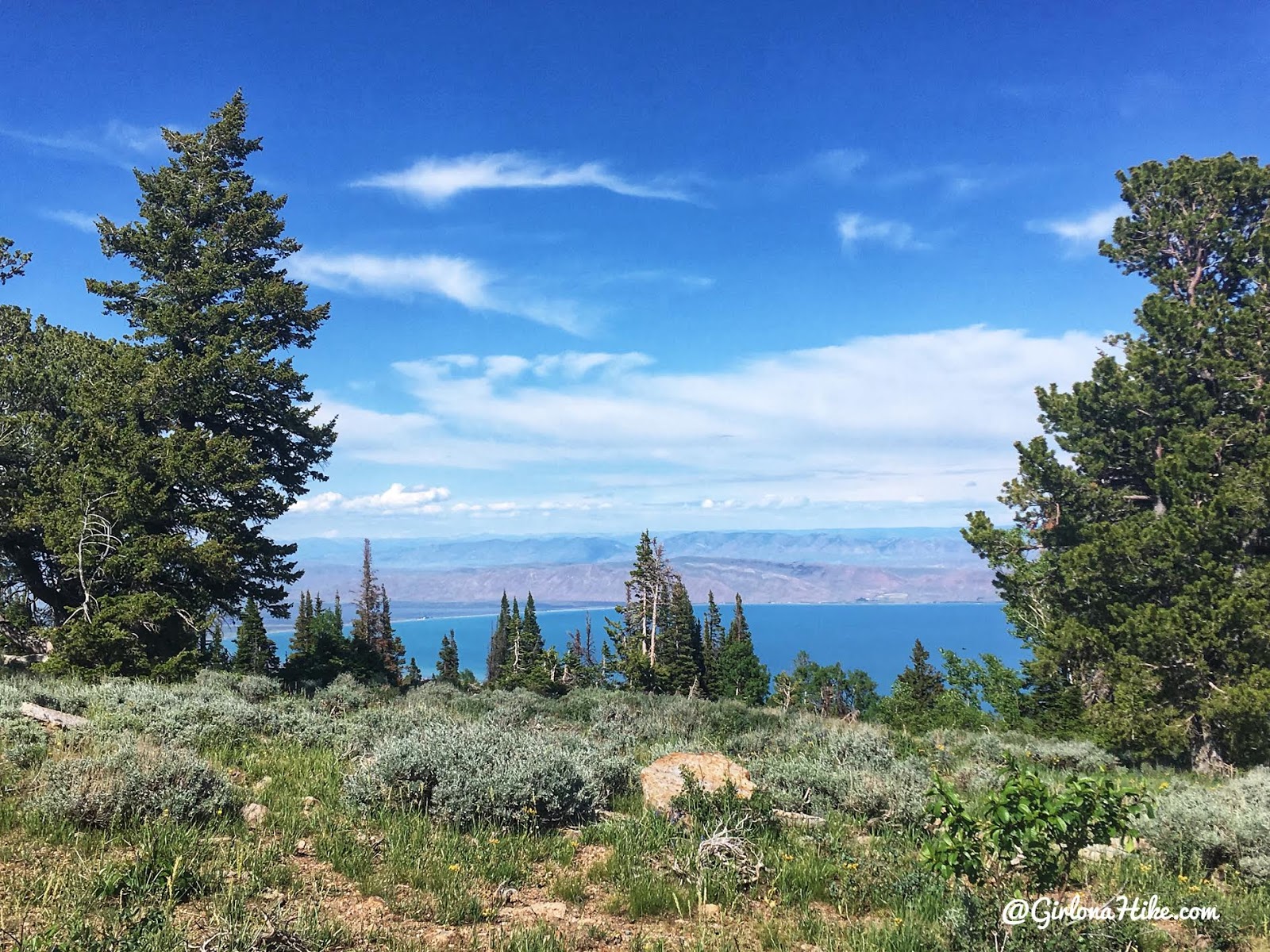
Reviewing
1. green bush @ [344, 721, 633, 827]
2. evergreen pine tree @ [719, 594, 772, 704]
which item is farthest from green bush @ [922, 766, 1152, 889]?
evergreen pine tree @ [719, 594, 772, 704]

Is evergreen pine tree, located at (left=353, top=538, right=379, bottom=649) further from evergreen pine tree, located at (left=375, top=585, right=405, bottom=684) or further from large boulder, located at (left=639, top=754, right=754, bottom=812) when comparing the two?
large boulder, located at (left=639, top=754, right=754, bottom=812)

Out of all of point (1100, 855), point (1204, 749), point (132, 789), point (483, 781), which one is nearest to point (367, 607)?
point (1204, 749)

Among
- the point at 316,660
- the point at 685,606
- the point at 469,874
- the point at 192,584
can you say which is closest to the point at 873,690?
the point at 685,606

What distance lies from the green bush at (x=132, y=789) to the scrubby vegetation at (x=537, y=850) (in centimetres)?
3

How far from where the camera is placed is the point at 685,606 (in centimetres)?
7450

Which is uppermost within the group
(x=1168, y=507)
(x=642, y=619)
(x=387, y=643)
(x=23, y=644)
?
(x=1168, y=507)

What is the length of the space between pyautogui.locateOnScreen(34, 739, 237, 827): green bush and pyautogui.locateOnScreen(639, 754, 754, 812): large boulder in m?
4.65

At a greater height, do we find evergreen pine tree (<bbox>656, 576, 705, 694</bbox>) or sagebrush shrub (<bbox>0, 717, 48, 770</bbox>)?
sagebrush shrub (<bbox>0, 717, 48, 770</bbox>)

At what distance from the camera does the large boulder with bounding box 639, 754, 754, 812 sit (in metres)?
8.04

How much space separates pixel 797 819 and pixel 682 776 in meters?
1.45

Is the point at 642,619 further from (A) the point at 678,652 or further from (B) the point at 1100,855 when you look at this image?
(B) the point at 1100,855

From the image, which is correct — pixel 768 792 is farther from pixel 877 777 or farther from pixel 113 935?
pixel 113 935

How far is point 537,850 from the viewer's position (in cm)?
645

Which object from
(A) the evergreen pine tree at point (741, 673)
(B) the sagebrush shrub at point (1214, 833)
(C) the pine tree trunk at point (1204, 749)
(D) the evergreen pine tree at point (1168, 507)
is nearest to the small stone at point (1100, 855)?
(B) the sagebrush shrub at point (1214, 833)
